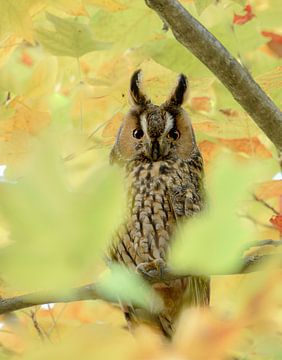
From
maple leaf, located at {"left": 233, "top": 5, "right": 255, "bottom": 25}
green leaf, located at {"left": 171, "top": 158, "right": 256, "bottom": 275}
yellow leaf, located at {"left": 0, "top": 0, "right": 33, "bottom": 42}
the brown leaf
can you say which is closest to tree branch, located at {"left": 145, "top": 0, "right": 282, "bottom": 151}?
yellow leaf, located at {"left": 0, "top": 0, "right": 33, "bottom": 42}

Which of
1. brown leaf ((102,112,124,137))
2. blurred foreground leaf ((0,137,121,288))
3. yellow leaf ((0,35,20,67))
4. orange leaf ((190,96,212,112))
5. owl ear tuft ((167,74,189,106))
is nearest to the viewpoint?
blurred foreground leaf ((0,137,121,288))

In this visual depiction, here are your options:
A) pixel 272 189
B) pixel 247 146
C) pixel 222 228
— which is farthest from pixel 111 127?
pixel 222 228

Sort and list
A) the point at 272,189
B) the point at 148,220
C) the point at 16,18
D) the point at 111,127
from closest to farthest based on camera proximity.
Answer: the point at 16,18 → the point at 272,189 → the point at 111,127 → the point at 148,220

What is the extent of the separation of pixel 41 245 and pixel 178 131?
2460mm

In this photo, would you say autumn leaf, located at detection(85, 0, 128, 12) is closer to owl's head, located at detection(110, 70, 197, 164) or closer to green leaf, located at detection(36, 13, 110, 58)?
green leaf, located at detection(36, 13, 110, 58)

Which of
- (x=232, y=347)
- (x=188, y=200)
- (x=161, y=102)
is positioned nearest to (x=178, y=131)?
(x=161, y=102)

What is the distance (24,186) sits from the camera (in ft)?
1.37

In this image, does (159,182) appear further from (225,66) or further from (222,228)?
(222,228)

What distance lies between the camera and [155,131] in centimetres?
273

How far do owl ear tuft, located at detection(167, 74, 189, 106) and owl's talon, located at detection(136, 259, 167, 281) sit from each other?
0.84 metres

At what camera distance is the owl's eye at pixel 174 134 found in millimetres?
2810

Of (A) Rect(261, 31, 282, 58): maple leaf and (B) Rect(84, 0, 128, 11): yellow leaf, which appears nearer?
(B) Rect(84, 0, 128, 11): yellow leaf

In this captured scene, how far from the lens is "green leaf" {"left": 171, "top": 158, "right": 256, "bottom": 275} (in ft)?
1.44

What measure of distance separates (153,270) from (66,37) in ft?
2.62
